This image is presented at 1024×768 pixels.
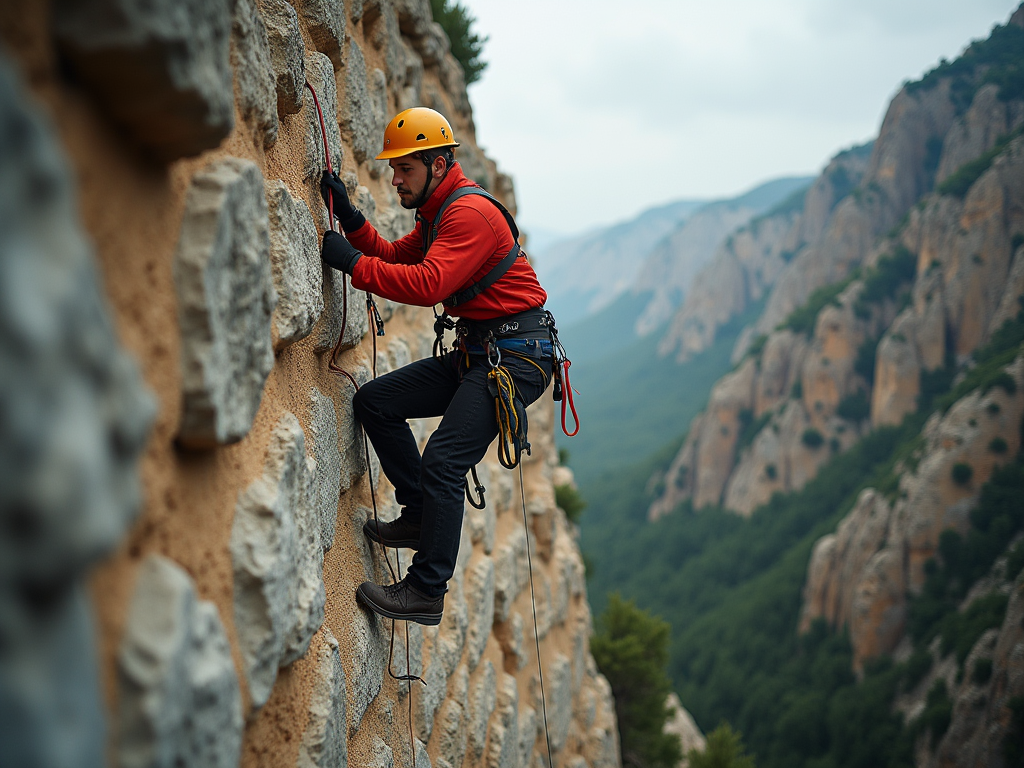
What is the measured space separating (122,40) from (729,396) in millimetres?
55523

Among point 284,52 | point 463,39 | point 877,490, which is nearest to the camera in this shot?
point 284,52

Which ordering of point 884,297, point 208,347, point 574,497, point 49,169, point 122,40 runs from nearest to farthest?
point 49,169, point 122,40, point 208,347, point 574,497, point 884,297

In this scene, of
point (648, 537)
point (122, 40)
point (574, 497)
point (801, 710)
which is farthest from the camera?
point (648, 537)

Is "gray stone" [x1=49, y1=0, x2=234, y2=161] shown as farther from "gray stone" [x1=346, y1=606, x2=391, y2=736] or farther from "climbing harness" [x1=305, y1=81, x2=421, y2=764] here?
"gray stone" [x1=346, y1=606, x2=391, y2=736]

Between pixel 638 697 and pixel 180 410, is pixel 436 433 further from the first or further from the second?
pixel 638 697

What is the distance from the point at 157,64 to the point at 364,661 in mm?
2713

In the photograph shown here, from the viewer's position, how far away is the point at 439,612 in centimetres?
343

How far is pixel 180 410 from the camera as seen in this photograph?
1766mm

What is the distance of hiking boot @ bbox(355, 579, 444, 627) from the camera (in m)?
3.36

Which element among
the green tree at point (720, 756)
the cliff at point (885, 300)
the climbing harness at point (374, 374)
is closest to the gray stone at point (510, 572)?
the climbing harness at point (374, 374)

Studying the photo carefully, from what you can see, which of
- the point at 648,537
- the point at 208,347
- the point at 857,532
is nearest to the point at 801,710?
the point at 857,532

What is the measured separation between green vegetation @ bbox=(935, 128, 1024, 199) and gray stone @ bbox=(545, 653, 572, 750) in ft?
156

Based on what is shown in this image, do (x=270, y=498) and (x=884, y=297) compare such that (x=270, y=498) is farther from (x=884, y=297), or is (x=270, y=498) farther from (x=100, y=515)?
(x=884, y=297)

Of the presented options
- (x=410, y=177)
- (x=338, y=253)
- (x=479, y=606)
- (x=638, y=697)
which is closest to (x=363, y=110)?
(x=410, y=177)
